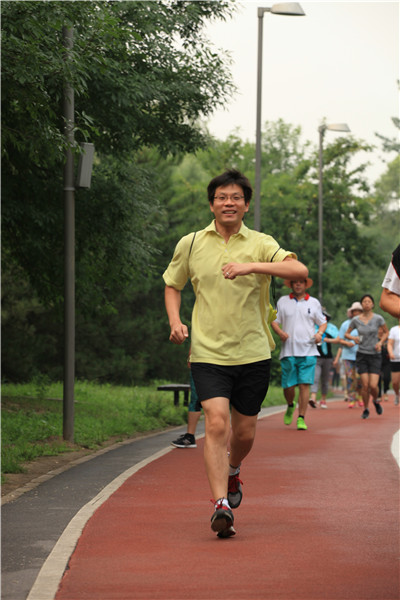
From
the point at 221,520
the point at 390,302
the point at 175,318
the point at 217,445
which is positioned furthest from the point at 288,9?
the point at 390,302

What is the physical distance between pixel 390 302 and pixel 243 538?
186cm

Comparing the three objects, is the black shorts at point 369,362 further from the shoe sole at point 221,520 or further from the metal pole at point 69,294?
the shoe sole at point 221,520

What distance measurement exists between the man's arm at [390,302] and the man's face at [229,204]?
1571 mm

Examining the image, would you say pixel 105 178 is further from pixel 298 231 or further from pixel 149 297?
pixel 298 231

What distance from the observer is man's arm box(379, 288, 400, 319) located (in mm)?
5403

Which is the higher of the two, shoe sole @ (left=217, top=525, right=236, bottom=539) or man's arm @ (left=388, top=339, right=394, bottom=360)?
shoe sole @ (left=217, top=525, right=236, bottom=539)

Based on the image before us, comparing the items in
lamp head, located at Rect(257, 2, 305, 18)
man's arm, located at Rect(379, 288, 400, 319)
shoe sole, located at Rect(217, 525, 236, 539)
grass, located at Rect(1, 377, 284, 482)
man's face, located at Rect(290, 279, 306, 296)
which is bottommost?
grass, located at Rect(1, 377, 284, 482)

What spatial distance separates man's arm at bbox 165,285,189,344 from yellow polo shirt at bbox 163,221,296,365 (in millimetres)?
138

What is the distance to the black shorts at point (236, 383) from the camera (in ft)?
22.1

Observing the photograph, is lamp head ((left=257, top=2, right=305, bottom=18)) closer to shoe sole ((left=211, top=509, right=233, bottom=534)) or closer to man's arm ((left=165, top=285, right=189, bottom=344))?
man's arm ((left=165, top=285, right=189, bottom=344))

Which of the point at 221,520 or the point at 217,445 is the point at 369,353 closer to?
the point at 217,445

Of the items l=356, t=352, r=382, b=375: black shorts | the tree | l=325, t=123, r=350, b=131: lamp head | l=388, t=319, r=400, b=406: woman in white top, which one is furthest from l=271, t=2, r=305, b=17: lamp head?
l=325, t=123, r=350, b=131: lamp head

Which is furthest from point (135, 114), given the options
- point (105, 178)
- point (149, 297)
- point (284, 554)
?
point (149, 297)

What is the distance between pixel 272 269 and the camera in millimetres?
6566
